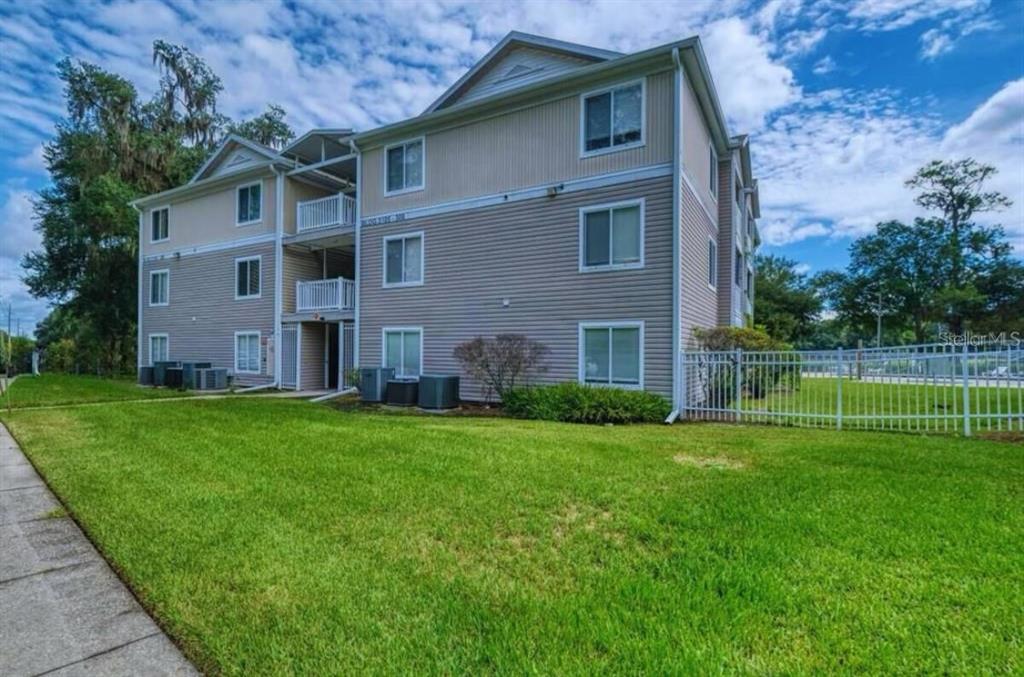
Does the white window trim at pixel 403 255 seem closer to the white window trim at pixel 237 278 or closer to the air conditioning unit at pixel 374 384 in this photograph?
the air conditioning unit at pixel 374 384

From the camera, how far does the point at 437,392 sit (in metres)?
12.4

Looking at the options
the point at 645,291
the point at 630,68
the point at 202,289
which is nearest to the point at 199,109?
the point at 202,289

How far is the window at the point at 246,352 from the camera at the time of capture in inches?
729

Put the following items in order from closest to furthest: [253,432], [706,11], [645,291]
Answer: [253,432], [645,291], [706,11]

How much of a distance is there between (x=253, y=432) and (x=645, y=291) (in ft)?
26.4

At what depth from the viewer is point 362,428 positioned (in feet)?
27.2

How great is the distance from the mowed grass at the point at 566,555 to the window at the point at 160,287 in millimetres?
18002

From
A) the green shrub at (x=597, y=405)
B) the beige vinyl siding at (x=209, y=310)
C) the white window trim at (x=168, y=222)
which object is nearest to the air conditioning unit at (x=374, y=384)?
the green shrub at (x=597, y=405)

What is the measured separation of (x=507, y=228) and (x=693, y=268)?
185 inches

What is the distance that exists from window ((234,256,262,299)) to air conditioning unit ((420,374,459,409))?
31.8 ft

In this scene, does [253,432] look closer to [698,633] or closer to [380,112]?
[698,633]

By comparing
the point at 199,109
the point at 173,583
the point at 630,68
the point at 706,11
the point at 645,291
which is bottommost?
the point at 173,583

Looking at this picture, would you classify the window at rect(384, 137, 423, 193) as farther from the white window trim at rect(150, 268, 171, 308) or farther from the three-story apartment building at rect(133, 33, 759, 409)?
the white window trim at rect(150, 268, 171, 308)

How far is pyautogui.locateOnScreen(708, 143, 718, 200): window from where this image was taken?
14.4 metres
